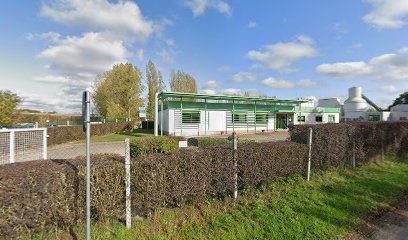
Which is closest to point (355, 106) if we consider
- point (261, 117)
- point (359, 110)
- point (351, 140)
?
point (359, 110)

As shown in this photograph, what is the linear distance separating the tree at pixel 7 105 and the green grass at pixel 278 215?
47.3ft

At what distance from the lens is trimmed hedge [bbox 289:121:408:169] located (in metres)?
7.11

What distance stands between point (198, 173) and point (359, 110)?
65.7m

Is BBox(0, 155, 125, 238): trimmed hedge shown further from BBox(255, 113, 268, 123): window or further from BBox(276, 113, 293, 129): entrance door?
BBox(276, 113, 293, 129): entrance door

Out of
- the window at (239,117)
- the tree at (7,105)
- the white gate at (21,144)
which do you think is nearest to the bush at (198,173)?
the white gate at (21,144)

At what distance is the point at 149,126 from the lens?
125 feet

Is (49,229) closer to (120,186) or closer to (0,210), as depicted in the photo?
(0,210)

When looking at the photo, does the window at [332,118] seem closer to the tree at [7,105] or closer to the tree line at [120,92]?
the tree line at [120,92]

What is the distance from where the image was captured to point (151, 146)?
30.2 feet

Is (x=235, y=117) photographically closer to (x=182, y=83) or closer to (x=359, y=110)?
(x=182, y=83)

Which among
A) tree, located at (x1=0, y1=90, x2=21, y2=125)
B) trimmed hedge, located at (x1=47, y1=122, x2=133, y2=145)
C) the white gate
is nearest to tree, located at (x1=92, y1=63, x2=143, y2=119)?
trimmed hedge, located at (x1=47, y1=122, x2=133, y2=145)

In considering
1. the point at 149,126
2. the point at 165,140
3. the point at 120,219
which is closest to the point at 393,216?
the point at 120,219

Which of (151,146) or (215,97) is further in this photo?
(215,97)

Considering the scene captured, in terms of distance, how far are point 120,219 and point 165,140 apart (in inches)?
231
